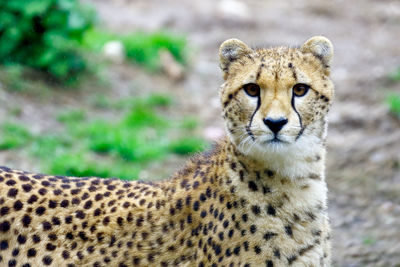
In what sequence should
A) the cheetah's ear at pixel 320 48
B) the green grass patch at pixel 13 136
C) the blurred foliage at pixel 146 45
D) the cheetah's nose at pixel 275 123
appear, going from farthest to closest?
the blurred foliage at pixel 146 45, the green grass patch at pixel 13 136, the cheetah's ear at pixel 320 48, the cheetah's nose at pixel 275 123

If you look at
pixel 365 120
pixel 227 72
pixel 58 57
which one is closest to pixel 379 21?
pixel 365 120

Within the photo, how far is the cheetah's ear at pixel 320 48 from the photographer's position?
125 inches

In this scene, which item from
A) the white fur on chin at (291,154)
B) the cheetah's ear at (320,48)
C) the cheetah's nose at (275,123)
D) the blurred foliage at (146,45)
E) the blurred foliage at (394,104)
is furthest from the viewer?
the blurred foliage at (146,45)

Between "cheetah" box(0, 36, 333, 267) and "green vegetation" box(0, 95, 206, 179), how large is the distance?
79.0 inches

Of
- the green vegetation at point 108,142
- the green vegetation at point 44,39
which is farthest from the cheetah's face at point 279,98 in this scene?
the green vegetation at point 44,39

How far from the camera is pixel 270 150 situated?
2928 mm

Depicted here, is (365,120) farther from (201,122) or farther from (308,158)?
(308,158)

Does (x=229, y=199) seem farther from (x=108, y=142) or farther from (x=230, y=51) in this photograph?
(x=108, y=142)

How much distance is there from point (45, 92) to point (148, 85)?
138 centimetres

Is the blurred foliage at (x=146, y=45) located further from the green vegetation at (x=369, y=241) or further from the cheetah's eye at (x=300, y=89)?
the cheetah's eye at (x=300, y=89)

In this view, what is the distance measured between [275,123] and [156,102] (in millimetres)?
4759

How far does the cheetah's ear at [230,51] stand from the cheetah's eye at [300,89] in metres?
0.37

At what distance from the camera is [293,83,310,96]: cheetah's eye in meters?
2.95

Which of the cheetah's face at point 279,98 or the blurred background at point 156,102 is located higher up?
the blurred background at point 156,102
